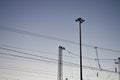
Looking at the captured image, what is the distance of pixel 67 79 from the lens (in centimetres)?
4425

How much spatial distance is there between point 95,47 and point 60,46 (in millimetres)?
7572

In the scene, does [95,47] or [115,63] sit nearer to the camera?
[95,47]

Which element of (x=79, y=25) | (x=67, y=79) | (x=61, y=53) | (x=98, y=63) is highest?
(x=79, y=25)

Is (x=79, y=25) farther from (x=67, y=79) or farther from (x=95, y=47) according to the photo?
(x=67, y=79)

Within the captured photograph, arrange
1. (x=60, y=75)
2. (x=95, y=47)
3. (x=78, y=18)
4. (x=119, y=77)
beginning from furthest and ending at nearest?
1. (x=119, y=77)
2. (x=60, y=75)
3. (x=95, y=47)
4. (x=78, y=18)

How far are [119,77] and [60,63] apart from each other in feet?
59.2

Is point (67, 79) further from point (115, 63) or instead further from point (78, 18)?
point (78, 18)

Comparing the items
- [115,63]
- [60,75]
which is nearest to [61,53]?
[60,75]

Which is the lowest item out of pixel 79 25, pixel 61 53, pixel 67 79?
pixel 67 79

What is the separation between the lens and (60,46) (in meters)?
33.3

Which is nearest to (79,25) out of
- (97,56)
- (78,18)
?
(78,18)

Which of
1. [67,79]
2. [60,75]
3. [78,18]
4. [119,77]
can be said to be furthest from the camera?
[67,79]

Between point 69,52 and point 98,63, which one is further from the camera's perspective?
point 69,52

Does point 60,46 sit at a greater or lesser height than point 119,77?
greater
